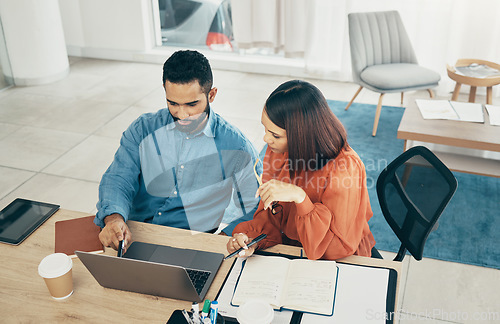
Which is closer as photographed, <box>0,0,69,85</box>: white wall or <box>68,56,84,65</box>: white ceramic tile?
<box>0,0,69,85</box>: white wall

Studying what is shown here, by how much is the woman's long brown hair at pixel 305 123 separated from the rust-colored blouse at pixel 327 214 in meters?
0.06

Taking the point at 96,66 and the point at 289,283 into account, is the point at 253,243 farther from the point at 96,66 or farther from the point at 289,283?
the point at 96,66

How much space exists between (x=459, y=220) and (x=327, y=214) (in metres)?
1.70

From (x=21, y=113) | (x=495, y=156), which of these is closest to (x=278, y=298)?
(x=495, y=156)

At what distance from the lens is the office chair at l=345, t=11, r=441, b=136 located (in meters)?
3.92

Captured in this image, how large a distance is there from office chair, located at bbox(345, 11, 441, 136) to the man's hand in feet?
9.27

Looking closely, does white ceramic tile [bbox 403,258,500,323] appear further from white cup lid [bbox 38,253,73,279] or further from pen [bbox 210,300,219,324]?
white cup lid [bbox 38,253,73,279]

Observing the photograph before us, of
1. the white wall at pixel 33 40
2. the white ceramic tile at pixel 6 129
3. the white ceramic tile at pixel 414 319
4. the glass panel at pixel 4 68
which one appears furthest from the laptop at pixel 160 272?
the glass panel at pixel 4 68

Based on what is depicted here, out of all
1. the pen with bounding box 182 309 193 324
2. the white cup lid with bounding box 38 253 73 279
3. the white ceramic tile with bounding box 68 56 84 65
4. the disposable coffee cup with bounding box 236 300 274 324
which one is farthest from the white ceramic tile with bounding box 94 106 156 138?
the disposable coffee cup with bounding box 236 300 274 324

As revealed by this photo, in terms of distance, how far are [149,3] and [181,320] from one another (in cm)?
496

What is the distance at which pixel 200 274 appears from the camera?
139cm

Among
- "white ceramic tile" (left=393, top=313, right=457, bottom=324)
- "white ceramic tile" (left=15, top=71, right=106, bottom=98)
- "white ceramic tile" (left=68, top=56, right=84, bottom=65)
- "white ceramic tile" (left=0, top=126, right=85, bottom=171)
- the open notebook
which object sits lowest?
"white ceramic tile" (left=393, top=313, right=457, bottom=324)

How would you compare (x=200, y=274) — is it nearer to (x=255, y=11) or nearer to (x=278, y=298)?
(x=278, y=298)

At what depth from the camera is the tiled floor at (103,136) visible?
229cm
